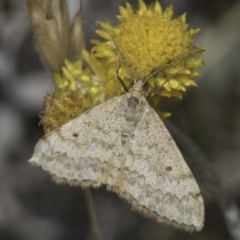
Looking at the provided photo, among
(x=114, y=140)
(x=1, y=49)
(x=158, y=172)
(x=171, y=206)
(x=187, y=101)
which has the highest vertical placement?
(x=1, y=49)

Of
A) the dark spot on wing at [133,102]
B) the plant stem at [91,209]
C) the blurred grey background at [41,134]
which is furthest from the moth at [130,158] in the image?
the blurred grey background at [41,134]

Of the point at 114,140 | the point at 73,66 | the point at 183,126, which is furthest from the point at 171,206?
the point at 183,126

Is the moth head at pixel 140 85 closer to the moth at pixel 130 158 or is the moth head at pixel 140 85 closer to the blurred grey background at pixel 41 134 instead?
the moth at pixel 130 158

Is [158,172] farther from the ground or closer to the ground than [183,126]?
closer to the ground

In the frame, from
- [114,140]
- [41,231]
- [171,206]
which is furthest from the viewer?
[41,231]

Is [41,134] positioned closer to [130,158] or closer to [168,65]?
[130,158]

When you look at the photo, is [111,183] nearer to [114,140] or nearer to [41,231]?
[114,140]

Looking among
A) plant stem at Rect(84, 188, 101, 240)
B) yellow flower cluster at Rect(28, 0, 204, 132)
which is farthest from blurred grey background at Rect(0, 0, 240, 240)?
yellow flower cluster at Rect(28, 0, 204, 132)
